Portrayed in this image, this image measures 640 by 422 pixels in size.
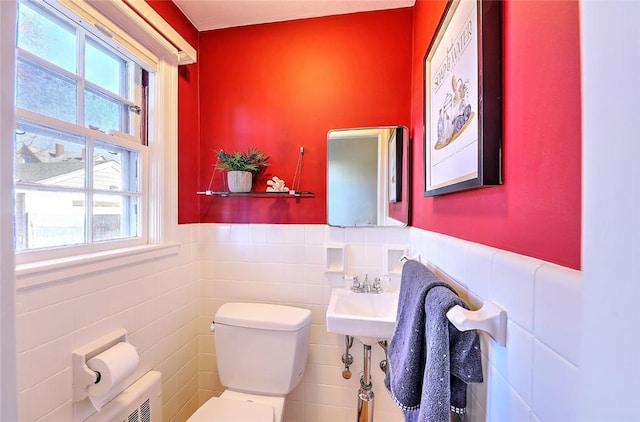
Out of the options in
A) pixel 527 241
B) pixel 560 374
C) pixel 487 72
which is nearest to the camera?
pixel 560 374

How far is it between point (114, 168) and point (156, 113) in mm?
375

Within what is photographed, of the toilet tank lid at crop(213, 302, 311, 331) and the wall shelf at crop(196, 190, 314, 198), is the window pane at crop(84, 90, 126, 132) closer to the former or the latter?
the wall shelf at crop(196, 190, 314, 198)

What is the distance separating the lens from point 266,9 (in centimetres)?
156

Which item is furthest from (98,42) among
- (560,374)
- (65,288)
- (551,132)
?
(560,374)

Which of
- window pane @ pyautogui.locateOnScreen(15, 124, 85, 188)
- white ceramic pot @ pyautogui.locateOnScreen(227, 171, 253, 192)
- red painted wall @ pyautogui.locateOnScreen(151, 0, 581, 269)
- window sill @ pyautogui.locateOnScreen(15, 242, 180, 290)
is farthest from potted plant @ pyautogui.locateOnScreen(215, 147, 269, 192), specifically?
window pane @ pyautogui.locateOnScreen(15, 124, 85, 188)

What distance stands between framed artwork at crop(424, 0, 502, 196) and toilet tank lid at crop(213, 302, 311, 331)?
940 mm

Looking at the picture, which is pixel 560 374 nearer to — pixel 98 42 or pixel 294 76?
pixel 294 76

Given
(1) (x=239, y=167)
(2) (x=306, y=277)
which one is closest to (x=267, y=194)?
(1) (x=239, y=167)

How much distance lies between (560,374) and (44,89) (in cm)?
163

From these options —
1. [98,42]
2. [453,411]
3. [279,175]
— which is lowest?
[453,411]

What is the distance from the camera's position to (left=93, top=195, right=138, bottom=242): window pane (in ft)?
3.94

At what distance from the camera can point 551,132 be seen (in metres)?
0.46

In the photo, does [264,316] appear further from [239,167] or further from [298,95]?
[298,95]

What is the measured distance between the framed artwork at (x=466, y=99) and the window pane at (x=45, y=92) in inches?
55.1
